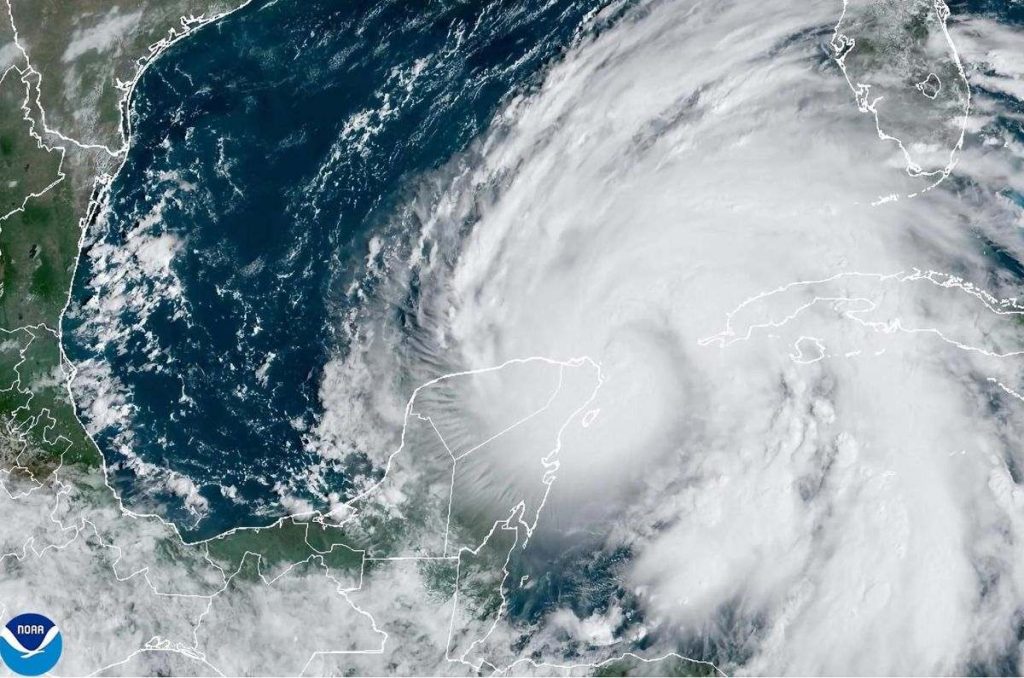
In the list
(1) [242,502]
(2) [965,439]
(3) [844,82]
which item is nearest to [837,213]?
(3) [844,82]

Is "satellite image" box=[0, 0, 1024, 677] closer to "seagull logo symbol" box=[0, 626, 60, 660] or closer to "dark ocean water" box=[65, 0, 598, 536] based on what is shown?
"dark ocean water" box=[65, 0, 598, 536]

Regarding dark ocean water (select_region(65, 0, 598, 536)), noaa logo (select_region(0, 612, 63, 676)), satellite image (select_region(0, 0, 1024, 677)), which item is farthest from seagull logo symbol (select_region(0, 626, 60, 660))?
dark ocean water (select_region(65, 0, 598, 536))

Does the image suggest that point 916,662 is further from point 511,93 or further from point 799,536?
point 511,93

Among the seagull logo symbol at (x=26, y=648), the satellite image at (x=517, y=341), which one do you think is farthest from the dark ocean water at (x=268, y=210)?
the seagull logo symbol at (x=26, y=648)

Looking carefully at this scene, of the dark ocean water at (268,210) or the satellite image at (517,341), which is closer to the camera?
the satellite image at (517,341)

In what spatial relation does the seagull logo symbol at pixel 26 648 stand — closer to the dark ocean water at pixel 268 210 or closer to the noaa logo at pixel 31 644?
the noaa logo at pixel 31 644
